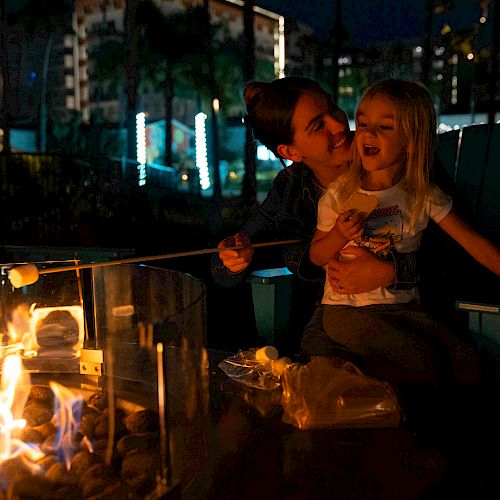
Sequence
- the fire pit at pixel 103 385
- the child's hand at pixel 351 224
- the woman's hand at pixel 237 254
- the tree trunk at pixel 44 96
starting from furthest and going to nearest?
the tree trunk at pixel 44 96
the woman's hand at pixel 237 254
the child's hand at pixel 351 224
the fire pit at pixel 103 385

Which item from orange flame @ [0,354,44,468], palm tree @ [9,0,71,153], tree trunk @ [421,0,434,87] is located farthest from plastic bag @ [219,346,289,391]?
palm tree @ [9,0,71,153]

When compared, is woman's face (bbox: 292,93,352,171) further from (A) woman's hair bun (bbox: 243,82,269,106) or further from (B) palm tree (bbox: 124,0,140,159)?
(B) palm tree (bbox: 124,0,140,159)

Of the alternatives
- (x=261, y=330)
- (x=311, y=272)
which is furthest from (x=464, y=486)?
(x=261, y=330)

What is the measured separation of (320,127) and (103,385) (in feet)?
3.70

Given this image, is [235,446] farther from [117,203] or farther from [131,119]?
[131,119]

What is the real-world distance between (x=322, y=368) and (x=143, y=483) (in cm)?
57

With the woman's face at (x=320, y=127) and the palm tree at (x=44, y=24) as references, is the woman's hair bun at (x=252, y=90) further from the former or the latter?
the palm tree at (x=44, y=24)

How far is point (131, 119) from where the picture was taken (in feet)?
50.8

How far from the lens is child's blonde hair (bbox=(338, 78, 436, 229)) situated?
173cm

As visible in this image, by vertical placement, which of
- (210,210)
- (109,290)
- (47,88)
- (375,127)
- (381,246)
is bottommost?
(210,210)

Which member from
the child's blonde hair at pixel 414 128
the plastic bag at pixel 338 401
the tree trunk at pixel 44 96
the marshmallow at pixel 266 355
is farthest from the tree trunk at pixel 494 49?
the tree trunk at pixel 44 96

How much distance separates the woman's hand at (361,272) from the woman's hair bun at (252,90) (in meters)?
0.68

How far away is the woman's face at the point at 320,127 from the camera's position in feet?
6.50

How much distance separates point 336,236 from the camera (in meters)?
1.76
